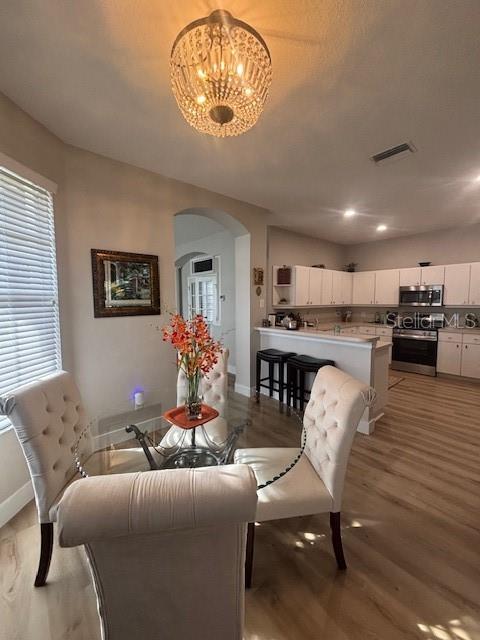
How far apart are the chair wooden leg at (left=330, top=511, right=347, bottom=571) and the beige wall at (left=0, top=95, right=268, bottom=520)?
1.38 meters

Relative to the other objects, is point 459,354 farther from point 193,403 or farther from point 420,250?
point 193,403

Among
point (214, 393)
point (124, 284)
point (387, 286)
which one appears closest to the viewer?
point (214, 393)

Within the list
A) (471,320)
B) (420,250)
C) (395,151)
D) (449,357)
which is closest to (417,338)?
(449,357)

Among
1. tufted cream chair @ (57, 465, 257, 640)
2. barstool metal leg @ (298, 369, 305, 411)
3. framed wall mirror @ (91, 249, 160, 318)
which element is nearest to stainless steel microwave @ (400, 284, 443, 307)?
barstool metal leg @ (298, 369, 305, 411)

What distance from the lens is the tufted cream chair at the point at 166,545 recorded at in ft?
1.97

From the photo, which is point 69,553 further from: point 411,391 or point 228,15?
point 411,391

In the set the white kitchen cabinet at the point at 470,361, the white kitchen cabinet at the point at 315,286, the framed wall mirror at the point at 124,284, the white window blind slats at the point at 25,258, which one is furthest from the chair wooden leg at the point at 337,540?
the white kitchen cabinet at the point at 470,361

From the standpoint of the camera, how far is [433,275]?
17.4 ft

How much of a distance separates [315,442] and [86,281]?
235cm

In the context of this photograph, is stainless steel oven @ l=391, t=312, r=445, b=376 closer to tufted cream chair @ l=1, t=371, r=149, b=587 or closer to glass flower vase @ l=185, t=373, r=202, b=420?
glass flower vase @ l=185, t=373, r=202, b=420

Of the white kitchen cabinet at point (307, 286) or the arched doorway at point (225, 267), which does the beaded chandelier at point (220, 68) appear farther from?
the white kitchen cabinet at point (307, 286)

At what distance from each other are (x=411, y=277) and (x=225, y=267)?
382 cm

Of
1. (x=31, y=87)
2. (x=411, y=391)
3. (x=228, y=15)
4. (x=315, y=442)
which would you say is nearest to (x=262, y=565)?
(x=315, y=442)

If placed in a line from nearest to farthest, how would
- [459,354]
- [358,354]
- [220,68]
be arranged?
[220,68] → [358,354] → [459,354]
